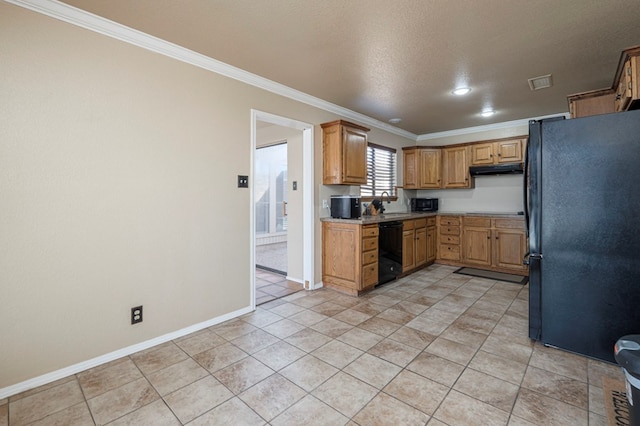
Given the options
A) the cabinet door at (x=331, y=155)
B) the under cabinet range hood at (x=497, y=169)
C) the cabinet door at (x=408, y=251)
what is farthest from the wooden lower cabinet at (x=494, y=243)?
the cabinet door at (x=331, y=155)

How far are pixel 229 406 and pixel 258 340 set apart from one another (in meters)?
0.82

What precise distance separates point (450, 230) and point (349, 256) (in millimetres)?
2523

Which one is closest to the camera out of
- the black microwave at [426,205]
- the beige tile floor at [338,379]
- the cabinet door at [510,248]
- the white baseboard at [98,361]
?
the beige tile floor at [338,379]

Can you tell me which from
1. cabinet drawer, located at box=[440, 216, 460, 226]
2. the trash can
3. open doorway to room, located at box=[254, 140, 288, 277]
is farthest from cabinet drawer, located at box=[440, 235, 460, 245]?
the trash can

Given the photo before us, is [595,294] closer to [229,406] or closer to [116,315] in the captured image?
A: [229,406]

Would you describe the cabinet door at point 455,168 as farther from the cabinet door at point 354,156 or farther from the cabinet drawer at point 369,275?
the cabinet drawer at point 369,275

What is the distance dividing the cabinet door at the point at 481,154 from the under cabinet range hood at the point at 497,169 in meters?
0.10

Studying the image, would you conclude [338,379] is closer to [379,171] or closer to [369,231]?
[369,231]

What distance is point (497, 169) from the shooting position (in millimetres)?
4980

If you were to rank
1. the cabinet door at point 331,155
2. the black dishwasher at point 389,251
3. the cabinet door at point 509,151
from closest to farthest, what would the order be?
the cabinet door at point 331,155 < the black dishwasher at point 389,251 < the cabinet door at point 509,151

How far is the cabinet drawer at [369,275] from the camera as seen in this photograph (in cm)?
375

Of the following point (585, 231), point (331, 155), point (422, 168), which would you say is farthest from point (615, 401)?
point (422, 168)

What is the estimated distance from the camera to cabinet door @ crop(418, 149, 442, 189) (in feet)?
18.5

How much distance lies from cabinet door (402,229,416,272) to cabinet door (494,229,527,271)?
140 centimetres
